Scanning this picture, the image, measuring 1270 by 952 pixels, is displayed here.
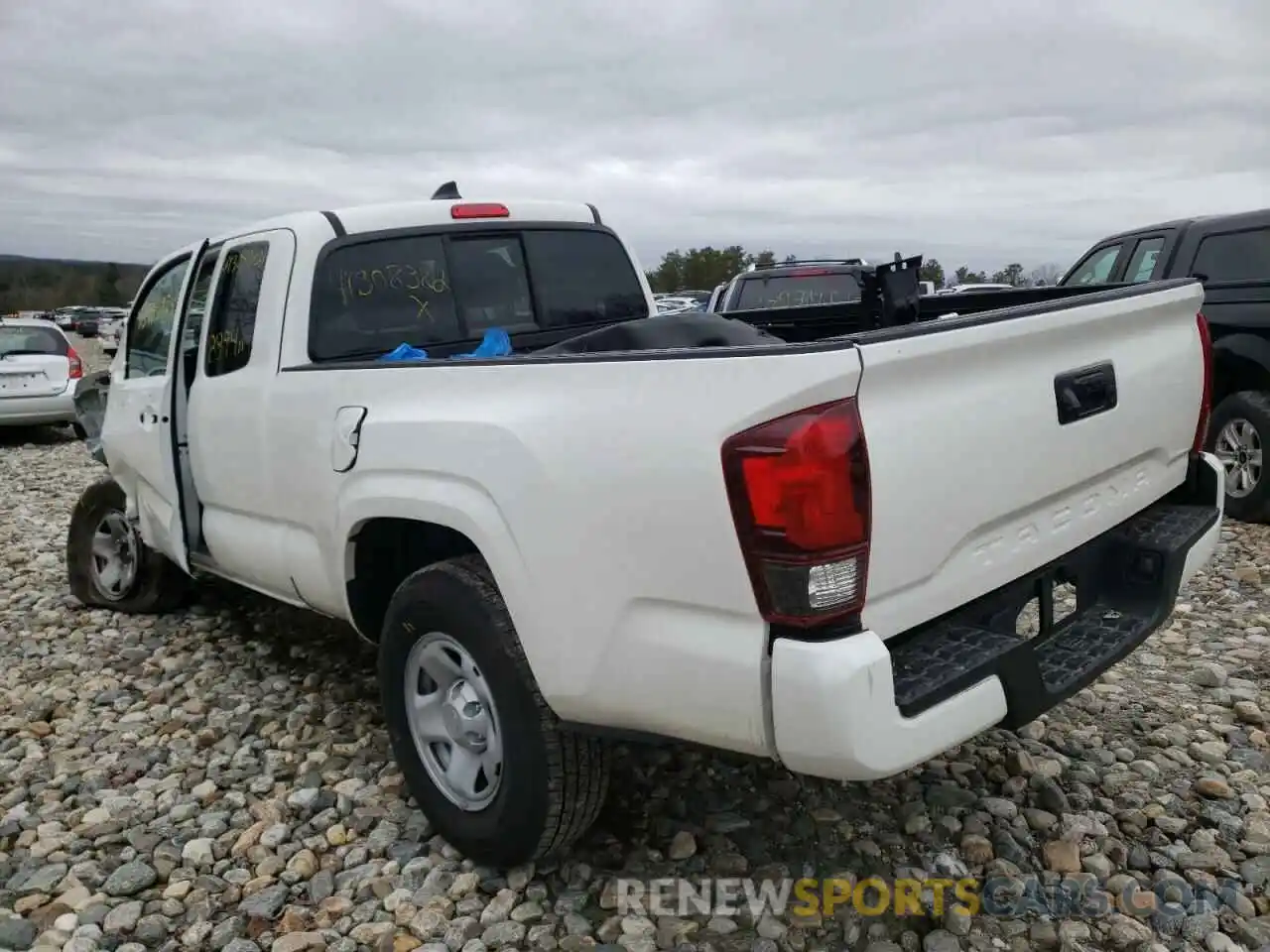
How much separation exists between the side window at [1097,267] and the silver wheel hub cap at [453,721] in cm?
641

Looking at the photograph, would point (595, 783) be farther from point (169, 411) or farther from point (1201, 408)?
point (169, 411)

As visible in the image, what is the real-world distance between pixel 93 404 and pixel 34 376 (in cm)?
777

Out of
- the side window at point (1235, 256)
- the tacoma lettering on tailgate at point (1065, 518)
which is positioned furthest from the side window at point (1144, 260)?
the tacoma lettering on tailgate at point (1065, 518)

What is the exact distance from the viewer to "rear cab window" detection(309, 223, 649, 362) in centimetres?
358

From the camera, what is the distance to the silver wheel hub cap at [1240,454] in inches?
250

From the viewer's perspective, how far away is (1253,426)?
630 centimetres

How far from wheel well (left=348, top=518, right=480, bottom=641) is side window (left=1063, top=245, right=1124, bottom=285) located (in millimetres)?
6177

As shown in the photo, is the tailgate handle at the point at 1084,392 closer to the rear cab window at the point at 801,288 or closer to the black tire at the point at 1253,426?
the black tire at the point at 1253,426

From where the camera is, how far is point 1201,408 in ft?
10.2

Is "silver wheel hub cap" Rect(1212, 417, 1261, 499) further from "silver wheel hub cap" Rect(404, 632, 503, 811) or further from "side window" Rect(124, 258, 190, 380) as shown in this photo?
"side window" Rect(124, 258, 190, 380)

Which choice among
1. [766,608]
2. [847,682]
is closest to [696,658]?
[766,608]

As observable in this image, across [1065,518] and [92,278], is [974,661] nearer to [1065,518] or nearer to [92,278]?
[1065,518]

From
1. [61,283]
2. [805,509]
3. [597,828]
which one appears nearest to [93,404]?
[597,828]

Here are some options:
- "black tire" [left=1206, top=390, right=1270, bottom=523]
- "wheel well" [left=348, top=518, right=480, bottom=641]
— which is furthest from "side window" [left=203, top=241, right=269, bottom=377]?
"black tire" [left=1206, top=390, right=1270, bottom=523]
